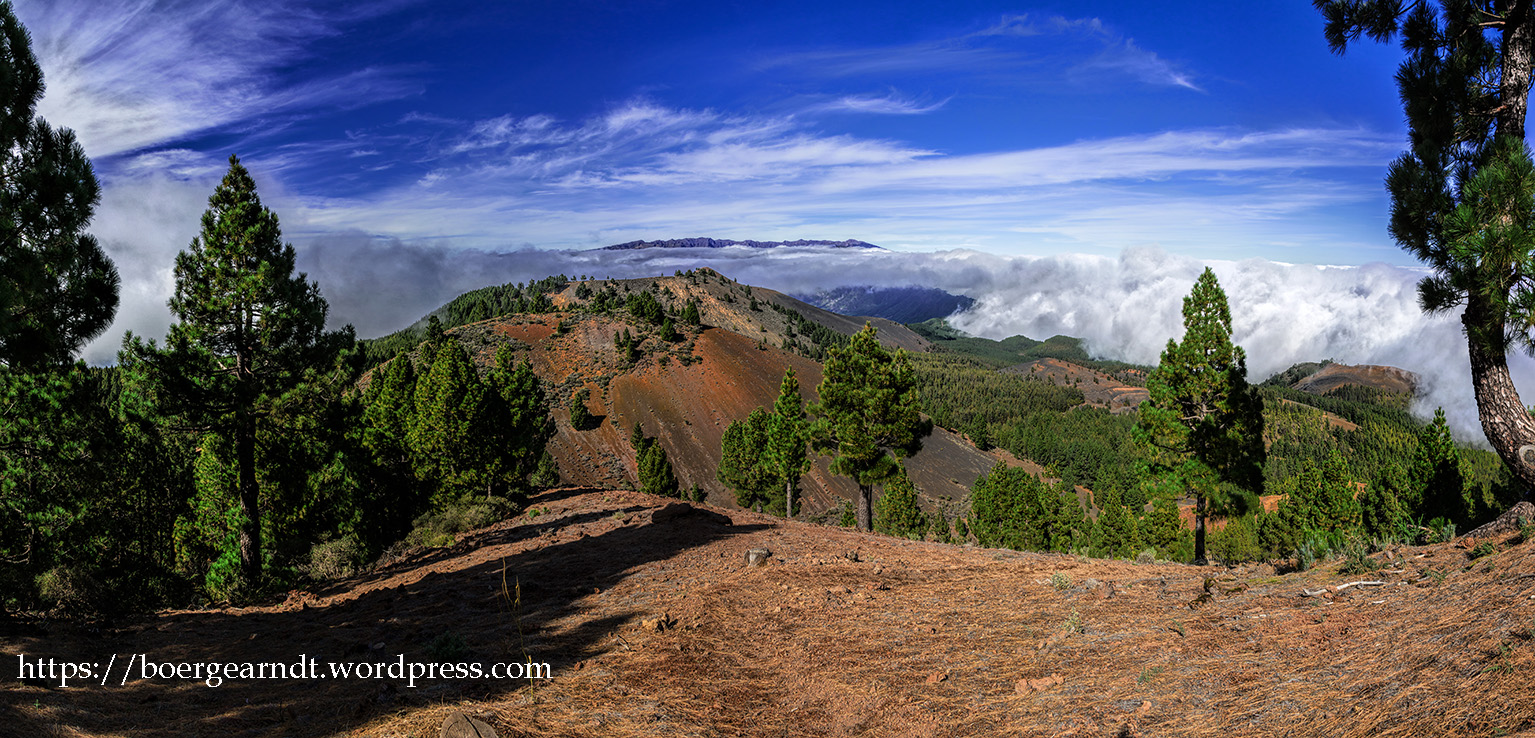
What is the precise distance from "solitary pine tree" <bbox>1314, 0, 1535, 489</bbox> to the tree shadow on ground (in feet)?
37.3

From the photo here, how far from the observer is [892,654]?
22.7 feet

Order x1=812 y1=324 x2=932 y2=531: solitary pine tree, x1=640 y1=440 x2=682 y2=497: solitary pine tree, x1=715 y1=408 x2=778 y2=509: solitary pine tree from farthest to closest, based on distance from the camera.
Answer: x1=715 y1=408 x2=778 y2=509: solitary pine tree
x1=640 y1=440 x2=682 y2=497: solitary pine tree
x1=812 y1=324 x2=932 y2=531: solitary pine tree

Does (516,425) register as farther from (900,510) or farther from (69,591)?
(900,510)

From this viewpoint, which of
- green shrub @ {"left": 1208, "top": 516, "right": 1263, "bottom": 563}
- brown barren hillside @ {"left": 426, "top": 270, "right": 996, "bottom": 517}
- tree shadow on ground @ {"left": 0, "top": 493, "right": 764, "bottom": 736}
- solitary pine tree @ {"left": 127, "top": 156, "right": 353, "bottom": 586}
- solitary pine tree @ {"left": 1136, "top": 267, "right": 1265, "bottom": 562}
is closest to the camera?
tree shadow on ground @ {"left": 0, "top": 493, "right": 764, "bottom": 736}

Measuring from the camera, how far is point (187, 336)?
47.4ft

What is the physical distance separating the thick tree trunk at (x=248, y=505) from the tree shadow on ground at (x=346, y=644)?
2.62 metres

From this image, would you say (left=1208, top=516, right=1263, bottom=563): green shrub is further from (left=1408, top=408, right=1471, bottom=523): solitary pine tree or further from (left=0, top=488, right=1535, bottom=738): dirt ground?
(left=0, top=488, right=1535, bottom=738): dirt ground

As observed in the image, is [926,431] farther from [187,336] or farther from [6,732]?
[6,732]

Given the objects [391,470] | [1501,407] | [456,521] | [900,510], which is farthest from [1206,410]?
[391,470]

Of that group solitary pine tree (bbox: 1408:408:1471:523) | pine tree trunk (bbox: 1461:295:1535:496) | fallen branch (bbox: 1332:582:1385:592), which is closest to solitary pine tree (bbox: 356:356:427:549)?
fallen branch (bbox: 1332:582:1385:592)

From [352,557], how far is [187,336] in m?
6.25

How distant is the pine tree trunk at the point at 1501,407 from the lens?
855 cm

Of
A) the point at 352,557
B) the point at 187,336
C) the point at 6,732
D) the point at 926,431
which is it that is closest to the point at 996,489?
the point at 926,431

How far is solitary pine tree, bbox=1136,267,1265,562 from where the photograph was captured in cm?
2253
